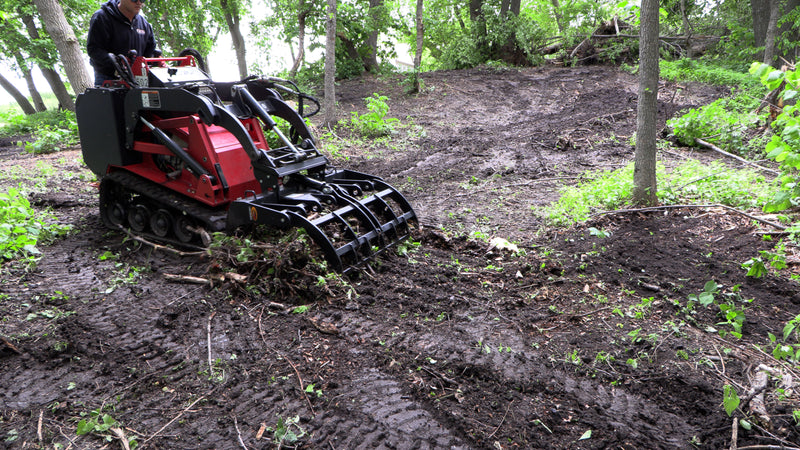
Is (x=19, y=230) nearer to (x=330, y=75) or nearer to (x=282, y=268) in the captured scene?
(x=282, y=268)

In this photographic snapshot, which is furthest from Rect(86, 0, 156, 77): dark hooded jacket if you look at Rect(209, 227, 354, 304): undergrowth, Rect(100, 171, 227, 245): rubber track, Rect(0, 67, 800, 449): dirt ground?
Rect(209, 227, 354, 304): undergrowth

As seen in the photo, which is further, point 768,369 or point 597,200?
point 597,200

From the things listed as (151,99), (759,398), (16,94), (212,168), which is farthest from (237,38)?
(759,398)

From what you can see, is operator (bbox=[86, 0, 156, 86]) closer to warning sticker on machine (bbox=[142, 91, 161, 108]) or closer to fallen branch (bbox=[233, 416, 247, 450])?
warning sticker on machine (bbox=[142, 91, 161, 108])

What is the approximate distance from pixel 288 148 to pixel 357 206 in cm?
90

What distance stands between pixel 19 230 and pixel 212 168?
6.91ft

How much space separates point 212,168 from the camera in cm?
444

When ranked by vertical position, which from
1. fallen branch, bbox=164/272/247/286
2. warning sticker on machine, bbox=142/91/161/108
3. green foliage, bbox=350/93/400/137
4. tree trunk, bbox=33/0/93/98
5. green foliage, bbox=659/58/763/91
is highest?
tree trunk, bbox=33/0/93/98

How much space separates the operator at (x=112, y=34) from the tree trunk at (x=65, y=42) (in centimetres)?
291

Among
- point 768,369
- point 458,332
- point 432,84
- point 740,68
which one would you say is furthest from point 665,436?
point 740,68

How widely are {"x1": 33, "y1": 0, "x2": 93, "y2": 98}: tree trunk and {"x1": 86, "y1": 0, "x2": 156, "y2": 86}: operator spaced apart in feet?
9.56

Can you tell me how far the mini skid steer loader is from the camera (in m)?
4.16

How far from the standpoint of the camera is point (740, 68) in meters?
12.5

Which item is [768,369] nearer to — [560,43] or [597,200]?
[597,200]
